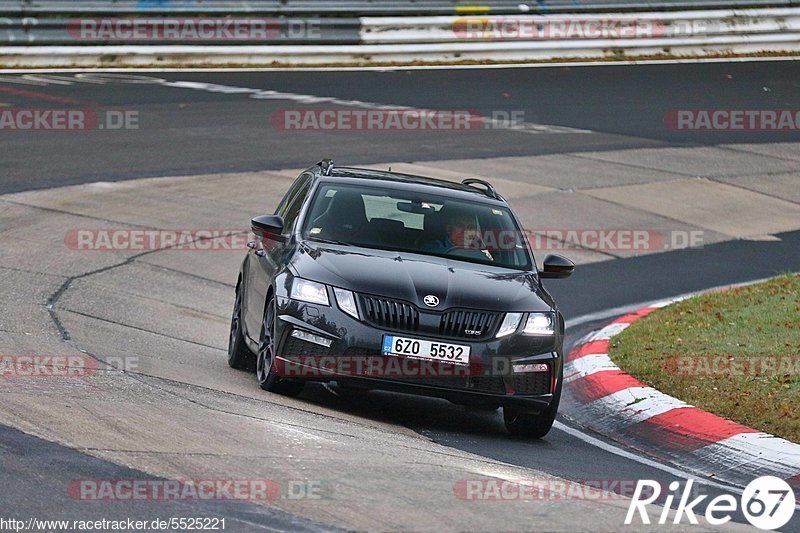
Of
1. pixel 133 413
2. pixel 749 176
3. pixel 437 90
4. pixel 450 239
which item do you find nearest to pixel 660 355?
pixel 450 239

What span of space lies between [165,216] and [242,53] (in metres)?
12.4

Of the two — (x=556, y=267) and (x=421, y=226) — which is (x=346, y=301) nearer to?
(x=421, y=226)

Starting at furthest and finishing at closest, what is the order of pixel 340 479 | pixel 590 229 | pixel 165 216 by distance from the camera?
pixel 590 229 → pixel 165 216 → pixel 340 479

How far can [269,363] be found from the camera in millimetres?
8945

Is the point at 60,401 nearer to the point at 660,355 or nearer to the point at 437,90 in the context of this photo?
the point at 660,355

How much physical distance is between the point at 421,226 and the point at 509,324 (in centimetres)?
135

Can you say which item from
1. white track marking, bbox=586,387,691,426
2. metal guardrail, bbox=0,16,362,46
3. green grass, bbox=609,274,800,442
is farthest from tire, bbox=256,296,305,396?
metal guardrail, bbox=0,16,362,46

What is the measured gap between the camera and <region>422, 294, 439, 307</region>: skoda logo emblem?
8492mm

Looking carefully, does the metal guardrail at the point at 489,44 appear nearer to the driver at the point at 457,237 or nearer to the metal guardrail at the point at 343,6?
the metal guardrail at the point at 343,6

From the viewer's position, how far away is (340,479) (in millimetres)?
6504

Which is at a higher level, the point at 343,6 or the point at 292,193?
the point at 343,6

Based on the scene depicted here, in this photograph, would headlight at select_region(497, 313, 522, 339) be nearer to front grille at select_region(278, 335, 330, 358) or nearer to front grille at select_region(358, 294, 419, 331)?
front grille at select_region(358, 294, 419, 331)

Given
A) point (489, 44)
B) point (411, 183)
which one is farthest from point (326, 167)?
point (489, 44)

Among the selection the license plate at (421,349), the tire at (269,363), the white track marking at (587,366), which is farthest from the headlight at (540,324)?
the white track marking at (587,366)
